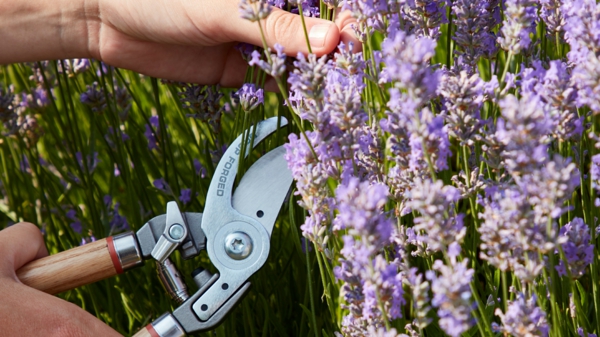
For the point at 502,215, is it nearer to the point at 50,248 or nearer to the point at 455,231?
the point at 455,231

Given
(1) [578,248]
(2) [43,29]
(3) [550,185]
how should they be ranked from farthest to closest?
(2) [43,29], (1) [578,248], (3) [550,185]

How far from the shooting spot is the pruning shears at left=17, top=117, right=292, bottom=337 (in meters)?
1.48

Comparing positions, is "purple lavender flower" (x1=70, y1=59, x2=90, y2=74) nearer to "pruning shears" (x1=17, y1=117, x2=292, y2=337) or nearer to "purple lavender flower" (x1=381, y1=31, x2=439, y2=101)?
"pruning shears" (x1=17, y1=117, x2=292, y2=337)

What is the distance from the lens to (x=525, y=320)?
3.09 ft

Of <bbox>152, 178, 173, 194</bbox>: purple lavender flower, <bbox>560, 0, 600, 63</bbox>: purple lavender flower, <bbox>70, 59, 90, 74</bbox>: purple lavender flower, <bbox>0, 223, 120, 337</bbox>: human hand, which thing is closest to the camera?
<bbox>560, 0, 600, 63</bbox>: purple lavender flower

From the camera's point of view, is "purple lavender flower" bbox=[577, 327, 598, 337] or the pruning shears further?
the pruning shears

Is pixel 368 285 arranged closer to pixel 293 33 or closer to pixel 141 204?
pixel 293 33

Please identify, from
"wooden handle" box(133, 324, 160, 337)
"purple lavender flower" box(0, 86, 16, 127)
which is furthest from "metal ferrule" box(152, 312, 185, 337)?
"purple lavender flower" box(0, 86, 16, 127)

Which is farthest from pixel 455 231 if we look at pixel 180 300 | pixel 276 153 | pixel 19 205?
pixel 19 205

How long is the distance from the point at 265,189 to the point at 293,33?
14.3 inches

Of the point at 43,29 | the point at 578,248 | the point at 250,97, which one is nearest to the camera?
the point at 578,248

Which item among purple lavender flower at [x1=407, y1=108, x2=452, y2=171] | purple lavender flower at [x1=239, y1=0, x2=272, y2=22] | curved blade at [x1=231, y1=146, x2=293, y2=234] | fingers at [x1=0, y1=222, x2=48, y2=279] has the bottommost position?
fingers at [x1=0, y1=222, x2=48, y2=279]

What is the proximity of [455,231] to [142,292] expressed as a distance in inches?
60.8

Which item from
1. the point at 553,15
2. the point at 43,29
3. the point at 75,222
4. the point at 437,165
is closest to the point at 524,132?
the point at 437,165
